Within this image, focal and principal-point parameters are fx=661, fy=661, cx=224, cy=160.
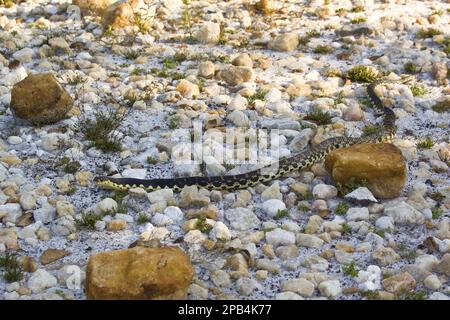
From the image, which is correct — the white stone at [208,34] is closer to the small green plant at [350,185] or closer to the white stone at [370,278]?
the small green plant at [350,185]

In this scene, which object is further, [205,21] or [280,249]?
[205,21]

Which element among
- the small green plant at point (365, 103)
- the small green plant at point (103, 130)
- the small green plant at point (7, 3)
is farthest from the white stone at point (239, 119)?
the small green plant at point (7, 3)

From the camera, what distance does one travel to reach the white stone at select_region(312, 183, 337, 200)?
905 cm

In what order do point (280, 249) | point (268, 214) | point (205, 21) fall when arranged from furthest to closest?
point (205, 21) < point (268, 214) < point (280, 249)

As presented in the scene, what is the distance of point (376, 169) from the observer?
350 inches

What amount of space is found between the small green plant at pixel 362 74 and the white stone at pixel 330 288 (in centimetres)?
631

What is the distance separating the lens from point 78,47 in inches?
542

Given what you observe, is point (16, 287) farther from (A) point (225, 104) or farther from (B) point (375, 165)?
(A) point (225, 104)

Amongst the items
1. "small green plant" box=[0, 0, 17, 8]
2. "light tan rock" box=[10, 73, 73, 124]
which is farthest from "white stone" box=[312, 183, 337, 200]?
"small green plant" box=[0, 0, 17, 8]

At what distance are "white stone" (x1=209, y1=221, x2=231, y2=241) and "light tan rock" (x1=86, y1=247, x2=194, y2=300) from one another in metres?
1.27

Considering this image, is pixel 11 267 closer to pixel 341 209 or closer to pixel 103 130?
pixel 103 130

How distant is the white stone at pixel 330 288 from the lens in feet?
23.5

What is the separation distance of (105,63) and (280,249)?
6726mm
